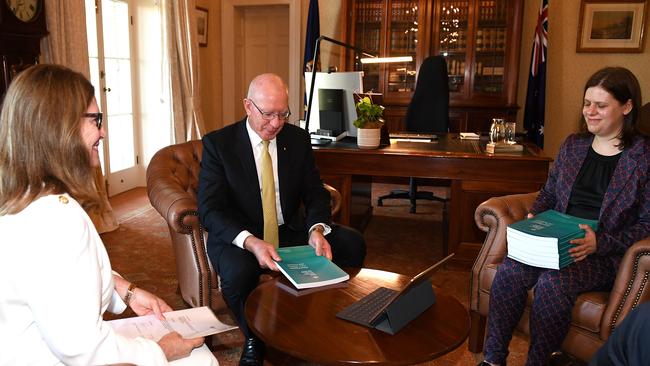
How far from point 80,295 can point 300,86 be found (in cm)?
574

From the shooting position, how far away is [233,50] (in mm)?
6730

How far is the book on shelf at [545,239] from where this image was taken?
1.92 metres

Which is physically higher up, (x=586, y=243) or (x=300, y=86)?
(x=300, y=86)

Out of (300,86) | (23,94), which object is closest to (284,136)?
(23,94)

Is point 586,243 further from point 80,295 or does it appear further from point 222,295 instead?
point 80,295

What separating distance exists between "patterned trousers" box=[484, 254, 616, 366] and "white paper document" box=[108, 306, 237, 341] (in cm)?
110

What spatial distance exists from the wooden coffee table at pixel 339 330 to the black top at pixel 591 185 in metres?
0.79

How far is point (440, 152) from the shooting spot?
3240 mm

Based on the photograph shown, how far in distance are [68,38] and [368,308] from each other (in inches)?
124

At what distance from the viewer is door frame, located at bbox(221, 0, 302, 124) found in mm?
6480

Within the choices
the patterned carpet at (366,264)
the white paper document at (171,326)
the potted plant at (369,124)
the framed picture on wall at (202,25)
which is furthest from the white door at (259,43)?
the white paper document at (171,326)

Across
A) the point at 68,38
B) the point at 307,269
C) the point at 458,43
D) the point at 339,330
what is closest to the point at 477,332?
the point at 307,269

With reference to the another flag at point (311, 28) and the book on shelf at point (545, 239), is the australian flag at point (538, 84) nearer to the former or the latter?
the another flag at point (311, 28)

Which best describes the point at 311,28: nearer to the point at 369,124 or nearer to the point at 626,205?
the point at 369,124
